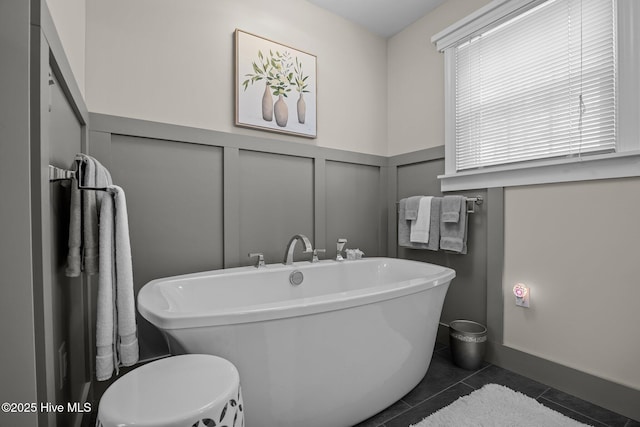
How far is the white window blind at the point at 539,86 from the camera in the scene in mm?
1682

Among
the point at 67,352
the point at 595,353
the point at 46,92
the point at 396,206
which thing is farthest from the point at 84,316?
the point at 595,353

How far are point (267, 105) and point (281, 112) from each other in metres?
0.12

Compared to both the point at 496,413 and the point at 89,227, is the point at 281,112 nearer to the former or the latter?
the point at 89,227

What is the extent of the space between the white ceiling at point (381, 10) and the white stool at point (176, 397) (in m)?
2.69

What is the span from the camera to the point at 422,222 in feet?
8.00

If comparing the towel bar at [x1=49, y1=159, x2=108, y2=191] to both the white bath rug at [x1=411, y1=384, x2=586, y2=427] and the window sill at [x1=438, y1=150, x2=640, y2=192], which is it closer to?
the white bath rug at [x1=411, y1=384, x2=586, y2=427]

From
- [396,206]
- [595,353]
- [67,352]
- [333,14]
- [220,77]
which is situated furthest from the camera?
[396,206]

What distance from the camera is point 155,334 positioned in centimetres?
184

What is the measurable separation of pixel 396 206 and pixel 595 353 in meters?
1.67

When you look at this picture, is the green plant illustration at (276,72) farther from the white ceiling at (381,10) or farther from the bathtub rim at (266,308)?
the bathtub rim at (266,308)

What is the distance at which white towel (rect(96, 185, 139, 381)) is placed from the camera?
1.02 m

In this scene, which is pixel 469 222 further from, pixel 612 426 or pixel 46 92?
pixel 46 92

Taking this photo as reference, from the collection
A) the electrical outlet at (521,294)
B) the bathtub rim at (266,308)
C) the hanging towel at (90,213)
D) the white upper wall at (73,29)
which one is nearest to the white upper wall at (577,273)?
the electrical outlet at (521,294)

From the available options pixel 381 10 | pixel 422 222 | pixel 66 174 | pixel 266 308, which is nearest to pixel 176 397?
pixel 266 308
